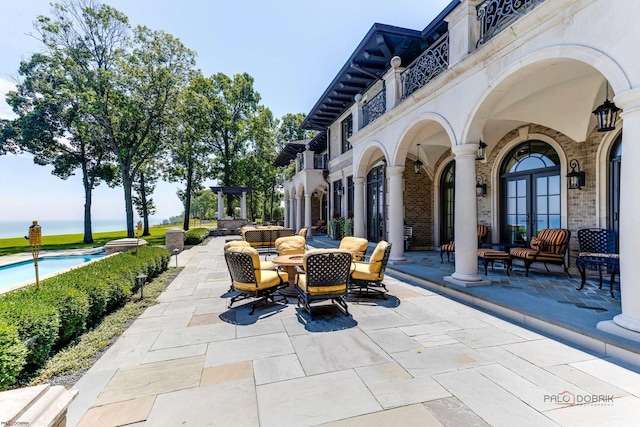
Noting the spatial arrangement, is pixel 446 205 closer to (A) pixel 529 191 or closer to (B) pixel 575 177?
(A) pixel 529 191

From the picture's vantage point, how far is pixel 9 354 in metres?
2.46

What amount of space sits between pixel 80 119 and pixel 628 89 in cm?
2340

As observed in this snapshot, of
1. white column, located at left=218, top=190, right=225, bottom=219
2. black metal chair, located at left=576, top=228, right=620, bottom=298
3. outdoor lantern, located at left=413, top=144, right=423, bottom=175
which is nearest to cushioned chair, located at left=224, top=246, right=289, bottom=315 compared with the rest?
black metal chair, located at left=576, top=228, right=620, bottom=298

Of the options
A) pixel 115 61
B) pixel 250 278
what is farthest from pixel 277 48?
pixel 250 278

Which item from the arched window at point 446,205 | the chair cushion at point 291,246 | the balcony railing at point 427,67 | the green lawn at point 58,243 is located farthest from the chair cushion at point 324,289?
the green lawn at point 58,243

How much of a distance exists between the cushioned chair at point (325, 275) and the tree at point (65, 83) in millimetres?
18673

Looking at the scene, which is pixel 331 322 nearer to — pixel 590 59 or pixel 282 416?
pixel 282 416

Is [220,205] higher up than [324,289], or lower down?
higher up

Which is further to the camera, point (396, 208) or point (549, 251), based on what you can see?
point (396, 208)

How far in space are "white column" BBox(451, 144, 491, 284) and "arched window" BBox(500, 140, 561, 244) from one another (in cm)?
327

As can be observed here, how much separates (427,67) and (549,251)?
201 inches

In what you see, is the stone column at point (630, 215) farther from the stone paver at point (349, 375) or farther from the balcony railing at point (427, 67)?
the balcony railing at point (427, 67)

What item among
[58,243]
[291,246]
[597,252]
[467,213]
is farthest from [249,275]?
[58,243]

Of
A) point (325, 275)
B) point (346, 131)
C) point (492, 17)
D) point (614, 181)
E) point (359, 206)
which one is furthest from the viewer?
point (346, 131)
